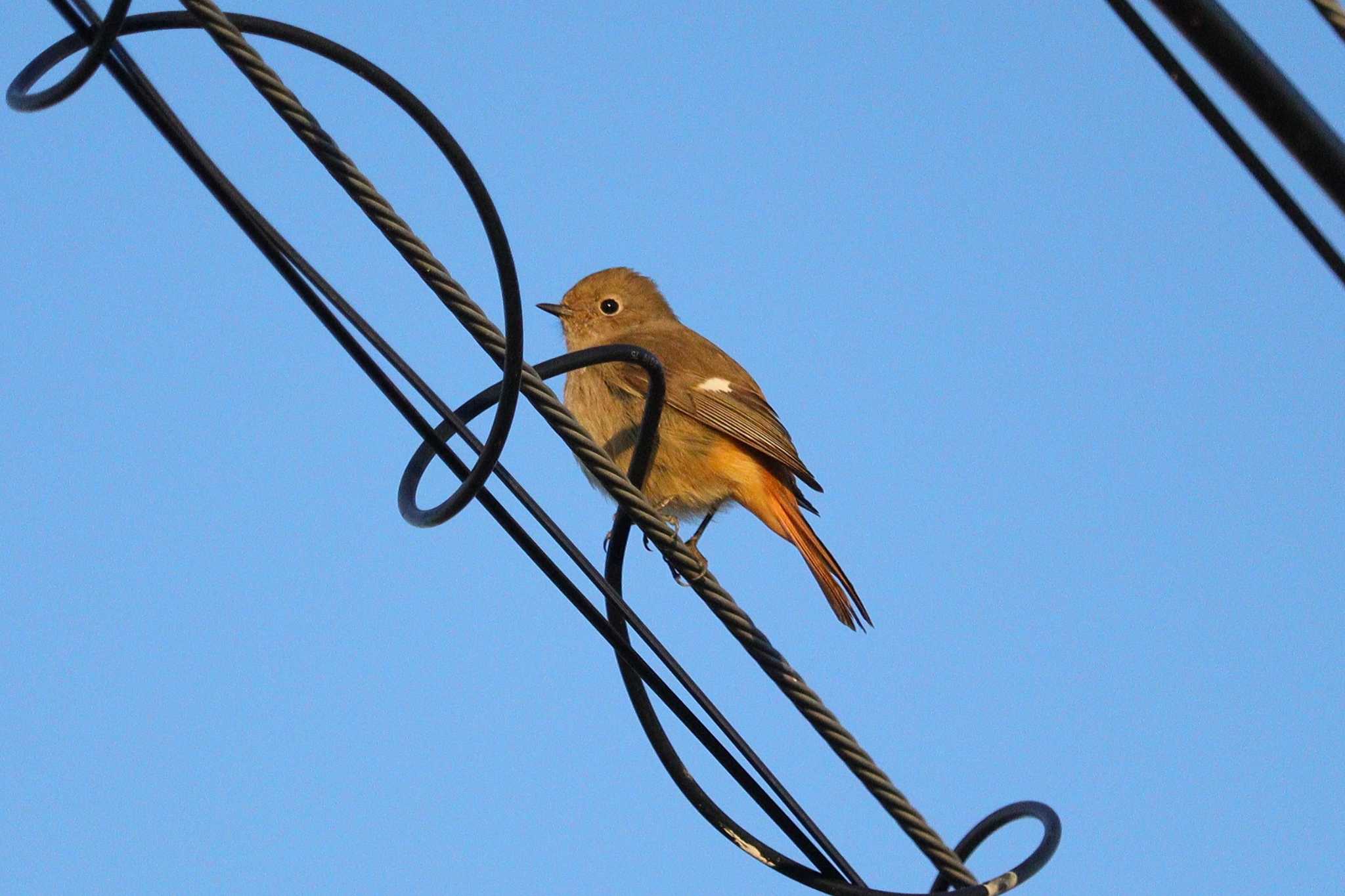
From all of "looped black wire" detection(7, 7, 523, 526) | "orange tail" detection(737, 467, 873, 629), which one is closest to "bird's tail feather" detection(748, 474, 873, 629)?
"orange tail" detection(737, 467, 873, 629)

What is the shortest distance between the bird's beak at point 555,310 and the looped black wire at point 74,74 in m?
5.11

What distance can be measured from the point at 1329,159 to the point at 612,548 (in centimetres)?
229

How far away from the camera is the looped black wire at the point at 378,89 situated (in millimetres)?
2617

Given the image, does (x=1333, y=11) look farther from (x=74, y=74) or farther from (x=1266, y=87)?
(x=74, y=74)

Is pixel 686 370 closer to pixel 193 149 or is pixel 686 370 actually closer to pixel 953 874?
pixel 953 874

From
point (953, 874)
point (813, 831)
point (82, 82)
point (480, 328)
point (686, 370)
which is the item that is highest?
point (686, 370)

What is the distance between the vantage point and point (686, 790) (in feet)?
12.4

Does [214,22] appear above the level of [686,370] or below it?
below

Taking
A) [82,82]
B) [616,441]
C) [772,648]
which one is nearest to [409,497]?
[772,648]

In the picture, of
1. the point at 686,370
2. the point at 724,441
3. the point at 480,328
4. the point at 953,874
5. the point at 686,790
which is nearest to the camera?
the point at 480,328

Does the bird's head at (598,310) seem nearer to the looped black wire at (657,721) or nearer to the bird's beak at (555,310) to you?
the bird's beak at (555,310)

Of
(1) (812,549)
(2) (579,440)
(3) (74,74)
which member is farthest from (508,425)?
(1) (812,549)

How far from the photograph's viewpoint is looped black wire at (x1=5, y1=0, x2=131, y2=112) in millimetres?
2557

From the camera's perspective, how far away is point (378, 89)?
8.61 ft
